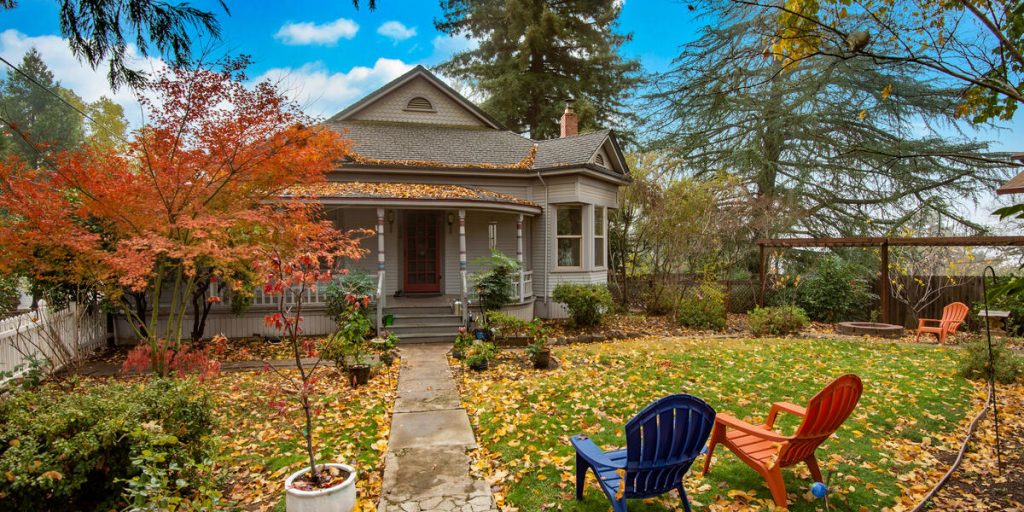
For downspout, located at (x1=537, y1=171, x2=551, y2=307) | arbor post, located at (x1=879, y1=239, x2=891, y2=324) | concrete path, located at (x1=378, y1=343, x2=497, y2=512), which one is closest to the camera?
concrete path, located at (x1=378, y1=343, x2=497, y2=512)

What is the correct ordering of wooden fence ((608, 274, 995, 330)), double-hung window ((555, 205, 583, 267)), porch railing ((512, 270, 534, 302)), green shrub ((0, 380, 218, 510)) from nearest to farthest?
green shrub ((0, 380, 218, 510)), porch railing ((512, 270, 534, 302)), wooden fence ((608, 274, 995, 330)), double-hung window ((555, 205, 583, 267))

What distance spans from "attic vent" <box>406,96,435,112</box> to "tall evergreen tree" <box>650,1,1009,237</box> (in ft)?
28.2

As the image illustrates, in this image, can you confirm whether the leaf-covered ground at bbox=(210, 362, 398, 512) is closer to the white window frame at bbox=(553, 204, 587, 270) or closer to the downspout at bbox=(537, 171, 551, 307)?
the downspout at bbox=(537, 171, 551, 307)

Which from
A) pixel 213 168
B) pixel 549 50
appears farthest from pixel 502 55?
pixel 213 168

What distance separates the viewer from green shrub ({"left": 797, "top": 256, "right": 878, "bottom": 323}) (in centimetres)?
1450

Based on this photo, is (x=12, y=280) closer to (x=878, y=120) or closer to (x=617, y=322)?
(x=617, y=322)

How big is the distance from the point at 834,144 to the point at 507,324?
13.9 meters

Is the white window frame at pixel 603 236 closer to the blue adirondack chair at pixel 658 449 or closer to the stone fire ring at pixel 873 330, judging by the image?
the stone fire ring at pixel 873 330

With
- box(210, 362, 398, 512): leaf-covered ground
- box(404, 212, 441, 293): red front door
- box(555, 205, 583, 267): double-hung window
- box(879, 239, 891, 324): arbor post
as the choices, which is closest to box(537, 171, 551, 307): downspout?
box(555, 205, 583, 267): double-hung window

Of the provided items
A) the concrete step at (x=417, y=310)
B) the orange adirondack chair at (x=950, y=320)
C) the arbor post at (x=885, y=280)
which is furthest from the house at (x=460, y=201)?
the orange adirondack chair at (x=950, y=320)

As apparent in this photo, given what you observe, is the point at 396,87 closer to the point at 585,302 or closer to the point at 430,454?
the point at 585,302

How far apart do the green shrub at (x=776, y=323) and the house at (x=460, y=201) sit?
14.9ft

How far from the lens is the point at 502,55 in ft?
83.0

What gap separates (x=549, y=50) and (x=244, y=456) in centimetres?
2333
